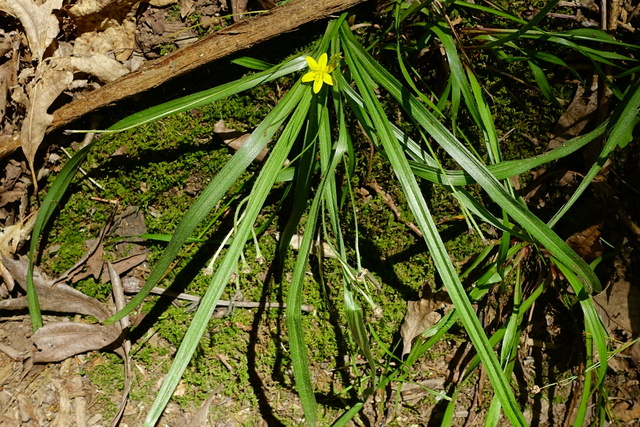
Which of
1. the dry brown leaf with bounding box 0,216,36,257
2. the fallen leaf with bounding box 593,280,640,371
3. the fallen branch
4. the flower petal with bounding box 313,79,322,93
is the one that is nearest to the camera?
the flower petal with bounding box 313,79,322,93

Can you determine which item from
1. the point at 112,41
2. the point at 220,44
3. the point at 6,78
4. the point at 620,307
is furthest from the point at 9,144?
the point at 620,307

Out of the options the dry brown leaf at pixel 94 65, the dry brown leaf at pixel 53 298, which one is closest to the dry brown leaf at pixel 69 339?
the dry brown leaf at pixel 53 298

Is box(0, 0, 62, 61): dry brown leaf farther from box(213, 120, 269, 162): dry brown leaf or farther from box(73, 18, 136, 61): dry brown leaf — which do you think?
box(213, 120, 269, 162): dry brown leaf

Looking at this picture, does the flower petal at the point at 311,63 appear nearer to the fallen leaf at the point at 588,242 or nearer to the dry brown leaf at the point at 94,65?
the dry brown leaf at the point at 94,65

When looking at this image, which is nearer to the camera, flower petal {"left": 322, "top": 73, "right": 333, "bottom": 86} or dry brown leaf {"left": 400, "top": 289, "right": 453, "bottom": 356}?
flower petal {"left": 322, "top": 73, "right": 333, "bottom": 86}

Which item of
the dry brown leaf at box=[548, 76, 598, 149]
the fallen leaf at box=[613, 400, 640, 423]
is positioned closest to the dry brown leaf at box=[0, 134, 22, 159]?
the dry brown leaf at box=[548, 76, 598, 149]

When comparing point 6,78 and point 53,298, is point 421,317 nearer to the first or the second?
point 53,298
